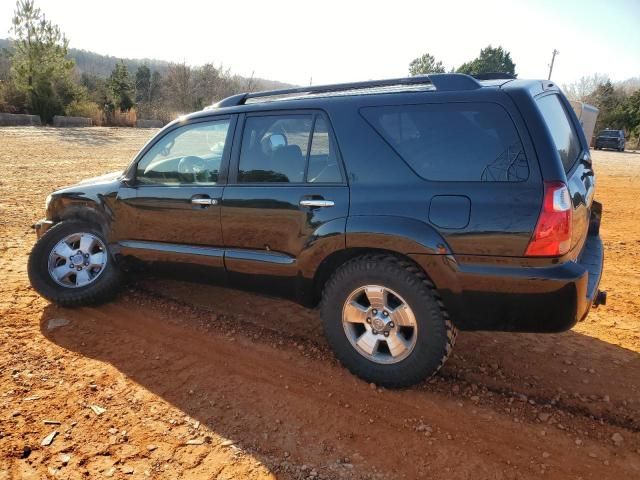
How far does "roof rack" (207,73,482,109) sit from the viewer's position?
8.81 feet

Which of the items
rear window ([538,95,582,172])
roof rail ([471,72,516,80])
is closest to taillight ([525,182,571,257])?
rear window ([538,95,582,172])

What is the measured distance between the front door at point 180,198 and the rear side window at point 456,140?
→ 1360 millimetres

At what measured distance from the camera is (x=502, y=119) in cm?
250

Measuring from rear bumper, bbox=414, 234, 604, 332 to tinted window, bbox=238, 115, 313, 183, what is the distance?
1.14 meters

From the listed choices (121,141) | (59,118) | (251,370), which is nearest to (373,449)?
(251,370)

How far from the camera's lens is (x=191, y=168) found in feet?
12.0

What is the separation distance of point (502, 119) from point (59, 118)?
29.3 metres

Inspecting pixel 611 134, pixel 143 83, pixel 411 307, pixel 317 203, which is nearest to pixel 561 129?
pixel 411 307

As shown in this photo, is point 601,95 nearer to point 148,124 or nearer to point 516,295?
point 148,124

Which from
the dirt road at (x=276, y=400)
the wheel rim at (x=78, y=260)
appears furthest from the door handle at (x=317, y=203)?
the wheel rim at (x=78, y=260)

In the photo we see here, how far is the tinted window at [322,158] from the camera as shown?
2996 millimetres

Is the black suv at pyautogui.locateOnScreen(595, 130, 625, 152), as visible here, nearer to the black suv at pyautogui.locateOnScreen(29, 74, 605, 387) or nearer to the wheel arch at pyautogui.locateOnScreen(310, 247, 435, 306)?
the black suv at pyautogui.locateOnScreen(29, 74, 605, 387)

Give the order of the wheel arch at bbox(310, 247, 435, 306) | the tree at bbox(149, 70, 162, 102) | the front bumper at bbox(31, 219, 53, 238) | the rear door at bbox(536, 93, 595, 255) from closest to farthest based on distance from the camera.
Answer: the rear door at bbox(536, 93, 595, 255), the wheel arch at bbox(310, 247, 435, 306), the front bumper at bbox(31, 219, 53, 238), the tree at bbox(149, 70, 162, 102)

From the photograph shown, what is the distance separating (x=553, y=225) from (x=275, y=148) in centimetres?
192
